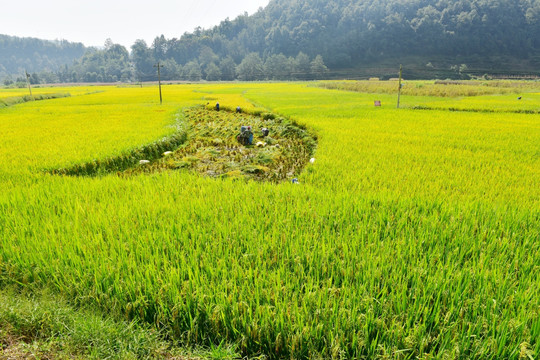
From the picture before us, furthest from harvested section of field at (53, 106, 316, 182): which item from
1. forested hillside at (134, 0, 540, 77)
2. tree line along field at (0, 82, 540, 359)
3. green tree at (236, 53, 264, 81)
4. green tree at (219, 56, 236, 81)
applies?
forested hillside at (134, 0, 540, 77)

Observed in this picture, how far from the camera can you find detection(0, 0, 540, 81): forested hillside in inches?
3989

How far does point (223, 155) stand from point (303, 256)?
7.13m

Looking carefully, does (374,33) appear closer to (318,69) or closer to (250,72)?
(318,69)

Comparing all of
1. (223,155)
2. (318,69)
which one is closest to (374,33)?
(318,69)

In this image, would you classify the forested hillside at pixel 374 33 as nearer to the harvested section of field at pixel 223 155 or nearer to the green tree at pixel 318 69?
the green tree at pixel 318 69

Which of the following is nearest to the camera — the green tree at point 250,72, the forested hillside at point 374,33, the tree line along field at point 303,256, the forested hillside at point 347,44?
the tree line along field at point 303,256

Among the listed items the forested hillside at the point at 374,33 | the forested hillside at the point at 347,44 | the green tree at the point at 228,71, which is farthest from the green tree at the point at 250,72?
the forested hillside at the point at 374,33

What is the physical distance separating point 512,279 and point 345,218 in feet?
5.20

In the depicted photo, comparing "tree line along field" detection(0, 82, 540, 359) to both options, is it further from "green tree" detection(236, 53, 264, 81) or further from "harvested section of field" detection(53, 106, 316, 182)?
"green tree" detection(236, 53, 264, 81)

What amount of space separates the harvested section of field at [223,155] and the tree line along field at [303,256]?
5.38 feet

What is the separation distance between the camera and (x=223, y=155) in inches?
369

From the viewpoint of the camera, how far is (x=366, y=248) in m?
2.73

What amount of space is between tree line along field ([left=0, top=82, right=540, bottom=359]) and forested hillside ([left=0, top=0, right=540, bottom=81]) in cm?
9566

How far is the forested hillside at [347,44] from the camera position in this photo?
101312 mm
